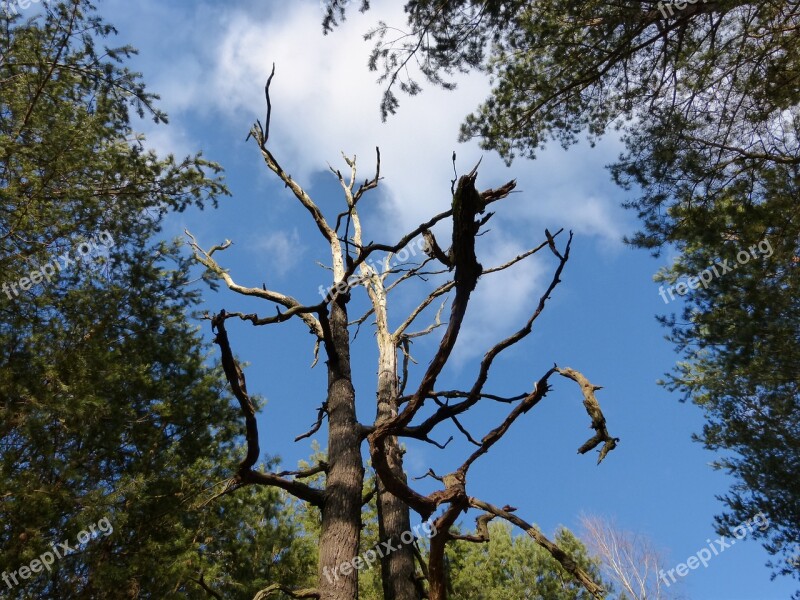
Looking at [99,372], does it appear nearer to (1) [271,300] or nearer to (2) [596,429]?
(1) [271,300]

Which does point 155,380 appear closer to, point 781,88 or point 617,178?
point 617,178

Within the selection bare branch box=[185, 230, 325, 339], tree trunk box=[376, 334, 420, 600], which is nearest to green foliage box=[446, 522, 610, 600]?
tree trunk box=[376, 334, 420, 600]

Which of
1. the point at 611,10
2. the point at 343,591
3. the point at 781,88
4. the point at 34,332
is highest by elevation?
the point at 611,10

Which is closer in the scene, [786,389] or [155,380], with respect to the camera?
[155,380]

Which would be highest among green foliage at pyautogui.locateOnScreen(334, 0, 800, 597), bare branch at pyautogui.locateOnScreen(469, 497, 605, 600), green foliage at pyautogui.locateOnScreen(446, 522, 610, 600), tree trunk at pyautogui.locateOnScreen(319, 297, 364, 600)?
green foliage at pyautogui.locateOnScreen(334, 0, 800, 597)

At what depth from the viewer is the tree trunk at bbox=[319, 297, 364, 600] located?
352 centimetres

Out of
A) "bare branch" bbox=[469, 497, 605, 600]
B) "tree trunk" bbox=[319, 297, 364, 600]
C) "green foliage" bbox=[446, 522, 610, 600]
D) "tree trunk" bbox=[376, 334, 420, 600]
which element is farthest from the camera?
"green foliage" bbox=[446, 522, 610, 600]

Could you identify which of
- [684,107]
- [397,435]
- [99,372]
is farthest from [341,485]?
[684,107]

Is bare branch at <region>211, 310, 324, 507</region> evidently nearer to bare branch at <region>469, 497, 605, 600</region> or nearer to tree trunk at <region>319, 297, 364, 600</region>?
tree trunk at <region>319, 297, 364, 600</region>

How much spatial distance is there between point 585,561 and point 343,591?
1208 centimetres

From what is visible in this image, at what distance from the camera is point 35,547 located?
5.02m

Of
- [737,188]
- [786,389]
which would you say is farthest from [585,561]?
[737,188]

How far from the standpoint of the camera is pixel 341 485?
4.00 meters

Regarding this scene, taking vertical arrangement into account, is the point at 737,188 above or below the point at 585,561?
above
